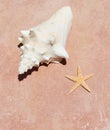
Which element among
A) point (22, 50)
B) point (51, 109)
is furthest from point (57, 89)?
point (22, 50)

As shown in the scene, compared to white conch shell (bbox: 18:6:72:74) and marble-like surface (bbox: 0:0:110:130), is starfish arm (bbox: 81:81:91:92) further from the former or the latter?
white conch shell (bbox: 18:6:72:74)

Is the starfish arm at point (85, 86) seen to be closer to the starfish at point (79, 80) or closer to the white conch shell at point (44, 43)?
the starfish at point (79, 80)

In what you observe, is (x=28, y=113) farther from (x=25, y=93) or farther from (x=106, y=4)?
(x=106, y=4)

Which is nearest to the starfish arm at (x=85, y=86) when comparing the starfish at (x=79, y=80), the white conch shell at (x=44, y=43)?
the starfish at (x=79, y=80)

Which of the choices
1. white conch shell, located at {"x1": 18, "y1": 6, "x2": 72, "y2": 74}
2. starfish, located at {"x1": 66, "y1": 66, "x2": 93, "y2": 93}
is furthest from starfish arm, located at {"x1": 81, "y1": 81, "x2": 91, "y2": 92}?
white conch shell, located at {"x1": 18, "y1": 6, "x2": 72, "y2": 74}

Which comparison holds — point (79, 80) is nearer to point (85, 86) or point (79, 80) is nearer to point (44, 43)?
point (85, 86)

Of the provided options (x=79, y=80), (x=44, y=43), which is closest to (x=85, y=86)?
(x=79, y=80)
